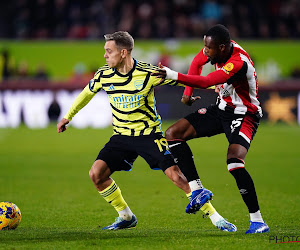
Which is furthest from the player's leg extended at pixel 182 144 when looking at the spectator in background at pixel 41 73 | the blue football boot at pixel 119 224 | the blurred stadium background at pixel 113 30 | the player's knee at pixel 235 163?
the spectator in background at pixel 41 73

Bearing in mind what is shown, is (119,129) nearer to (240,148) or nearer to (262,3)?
(240,148)

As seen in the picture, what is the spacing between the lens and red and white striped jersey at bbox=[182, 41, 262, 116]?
22.1 ft

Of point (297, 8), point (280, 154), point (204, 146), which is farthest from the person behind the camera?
point (297, 8)

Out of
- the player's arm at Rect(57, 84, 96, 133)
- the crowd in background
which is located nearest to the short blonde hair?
the player's arm at Rect(57, 84, 96, 133)

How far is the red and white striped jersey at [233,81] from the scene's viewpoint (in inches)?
266

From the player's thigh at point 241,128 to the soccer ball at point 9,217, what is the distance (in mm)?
2485

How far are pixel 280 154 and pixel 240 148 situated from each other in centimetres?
915

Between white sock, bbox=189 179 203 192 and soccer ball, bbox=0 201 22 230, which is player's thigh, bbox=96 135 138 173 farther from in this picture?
soccer ball, bbox=0 201 22 230

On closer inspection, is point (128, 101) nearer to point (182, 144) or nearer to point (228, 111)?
point (182, 144)

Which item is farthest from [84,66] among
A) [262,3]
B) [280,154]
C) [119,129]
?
[119,129]

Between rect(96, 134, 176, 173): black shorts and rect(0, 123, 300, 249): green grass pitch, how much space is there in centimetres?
74

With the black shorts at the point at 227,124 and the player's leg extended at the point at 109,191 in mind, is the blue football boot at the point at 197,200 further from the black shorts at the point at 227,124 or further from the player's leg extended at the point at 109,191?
the player's leg extended at the point at 109,191

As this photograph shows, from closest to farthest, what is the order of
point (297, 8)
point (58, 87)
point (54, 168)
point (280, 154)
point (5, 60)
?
point (54, 168) < point (280, 154) < point (58, 87) < point (5, 60) < point (297, 8)

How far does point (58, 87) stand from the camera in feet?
73.7
